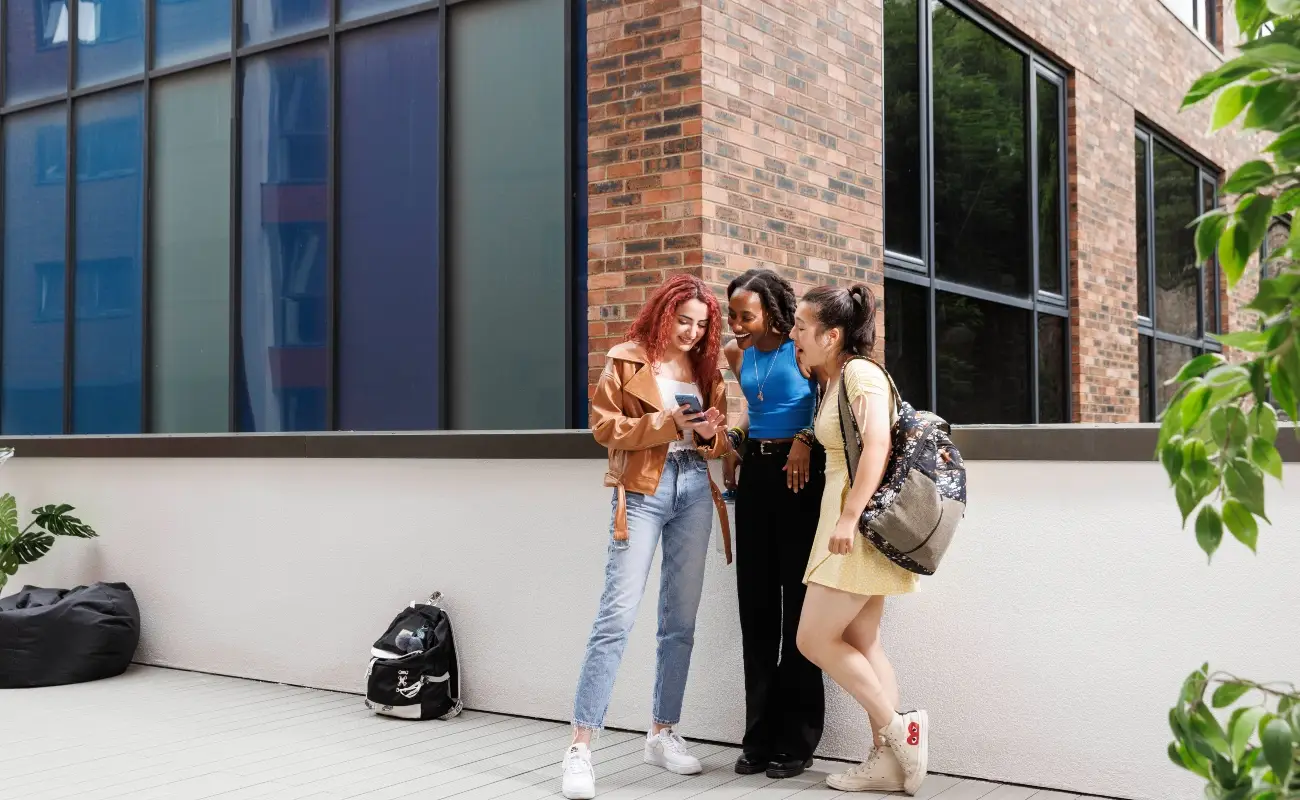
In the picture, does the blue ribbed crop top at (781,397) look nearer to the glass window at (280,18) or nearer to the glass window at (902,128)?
the glass window at (902,128)

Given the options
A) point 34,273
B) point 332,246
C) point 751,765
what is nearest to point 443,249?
point 332,246

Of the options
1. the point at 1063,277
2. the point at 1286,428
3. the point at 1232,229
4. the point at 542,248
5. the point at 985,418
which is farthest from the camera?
the point at 1063,277

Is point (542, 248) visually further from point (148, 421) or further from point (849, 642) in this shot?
point (148, 421)

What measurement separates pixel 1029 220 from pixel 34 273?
734 centimetres

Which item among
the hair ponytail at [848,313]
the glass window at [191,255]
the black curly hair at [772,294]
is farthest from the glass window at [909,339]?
the glass window at [191,255]

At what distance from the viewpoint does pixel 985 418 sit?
8438 millimetres

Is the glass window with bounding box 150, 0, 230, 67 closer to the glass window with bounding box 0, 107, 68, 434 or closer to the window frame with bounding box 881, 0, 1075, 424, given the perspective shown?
the glass window with bounding box 0, 107, 68, 434

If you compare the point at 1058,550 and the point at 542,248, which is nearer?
the point at 1058,550

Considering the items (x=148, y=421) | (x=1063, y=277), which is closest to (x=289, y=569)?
(x=148, y=421)

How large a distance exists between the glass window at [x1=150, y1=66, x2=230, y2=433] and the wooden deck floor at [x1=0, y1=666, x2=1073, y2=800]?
2213 mm

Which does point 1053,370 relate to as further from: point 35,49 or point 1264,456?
point 1264,456

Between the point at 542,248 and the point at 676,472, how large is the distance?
2117mm

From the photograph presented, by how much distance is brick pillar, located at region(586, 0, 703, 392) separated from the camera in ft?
19.2

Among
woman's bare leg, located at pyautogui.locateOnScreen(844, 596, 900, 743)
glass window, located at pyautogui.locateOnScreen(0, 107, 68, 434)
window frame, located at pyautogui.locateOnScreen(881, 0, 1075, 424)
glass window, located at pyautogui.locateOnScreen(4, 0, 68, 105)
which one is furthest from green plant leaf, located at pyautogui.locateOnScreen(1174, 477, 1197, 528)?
glass window, located at pyautogui.locateOnScreen(4, 0, 68, 105)
